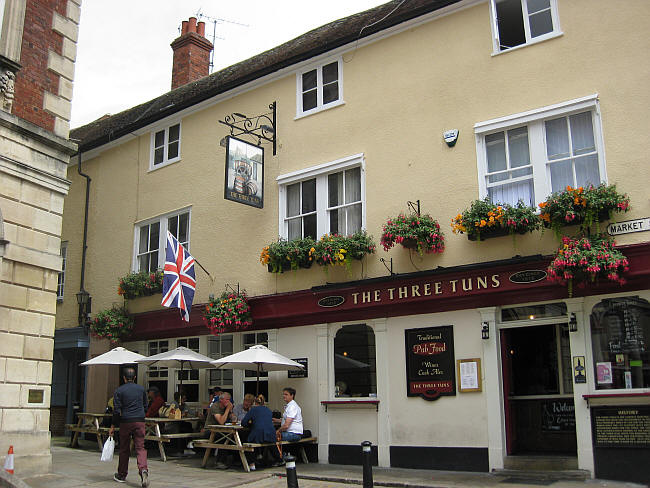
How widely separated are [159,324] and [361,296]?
6046 mm

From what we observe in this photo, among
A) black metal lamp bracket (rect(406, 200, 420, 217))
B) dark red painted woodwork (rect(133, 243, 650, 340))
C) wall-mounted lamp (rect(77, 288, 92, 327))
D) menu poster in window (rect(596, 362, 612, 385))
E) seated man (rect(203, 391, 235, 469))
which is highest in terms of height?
black metal lamp bracket (rect(406, 200, 420, 217))

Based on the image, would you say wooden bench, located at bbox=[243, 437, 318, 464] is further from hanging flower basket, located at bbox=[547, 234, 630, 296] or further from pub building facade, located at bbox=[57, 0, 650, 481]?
hanging flower basket, located at bbox=[547, 234, 630, 296]

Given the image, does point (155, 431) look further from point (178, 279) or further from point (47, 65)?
point (47, 65)

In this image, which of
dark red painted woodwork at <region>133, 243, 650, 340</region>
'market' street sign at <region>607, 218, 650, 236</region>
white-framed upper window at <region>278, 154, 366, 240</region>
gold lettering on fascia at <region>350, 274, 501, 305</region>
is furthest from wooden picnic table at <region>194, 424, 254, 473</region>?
'market' street sign at <region>607, 218, 650, 236</region>

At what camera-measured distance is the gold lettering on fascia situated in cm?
1118

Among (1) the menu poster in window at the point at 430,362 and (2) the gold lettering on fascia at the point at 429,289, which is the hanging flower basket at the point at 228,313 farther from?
(1) the menu poster in window at the point at 430,362

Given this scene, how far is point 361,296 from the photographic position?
12.7m

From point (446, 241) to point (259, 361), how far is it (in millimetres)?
4015

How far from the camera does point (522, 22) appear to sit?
1211 centimetres

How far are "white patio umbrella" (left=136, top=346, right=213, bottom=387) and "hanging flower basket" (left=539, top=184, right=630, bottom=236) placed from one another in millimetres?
7891

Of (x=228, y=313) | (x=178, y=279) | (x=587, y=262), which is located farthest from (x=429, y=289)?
(x=178, y=279)

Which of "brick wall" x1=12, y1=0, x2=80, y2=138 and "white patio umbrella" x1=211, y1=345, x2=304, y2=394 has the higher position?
"brick wall" x1=12, y1=0, x2=80, y2=138

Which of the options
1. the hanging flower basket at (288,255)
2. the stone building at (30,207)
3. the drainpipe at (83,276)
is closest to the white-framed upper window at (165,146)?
the drainpipe at (83,276)

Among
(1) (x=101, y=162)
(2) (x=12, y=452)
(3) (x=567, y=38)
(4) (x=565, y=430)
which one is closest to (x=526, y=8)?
(3) (x=567, y=38)
